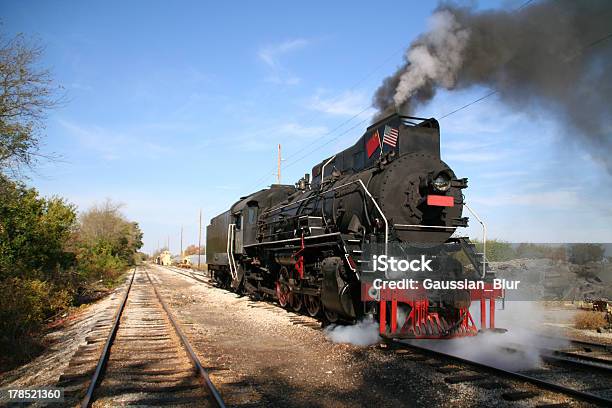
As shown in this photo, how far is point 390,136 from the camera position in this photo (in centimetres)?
888

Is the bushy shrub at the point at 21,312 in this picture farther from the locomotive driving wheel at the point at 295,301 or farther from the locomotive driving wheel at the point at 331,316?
the locomotive driving wheel at the point at 331,316

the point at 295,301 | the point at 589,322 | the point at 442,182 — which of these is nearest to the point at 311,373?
the point at 442,182

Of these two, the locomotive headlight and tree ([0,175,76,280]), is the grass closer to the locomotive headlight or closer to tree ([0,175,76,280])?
the locomotive headlight

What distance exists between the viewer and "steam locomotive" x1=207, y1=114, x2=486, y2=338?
7.74 m

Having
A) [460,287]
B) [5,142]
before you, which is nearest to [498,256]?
[460,287]

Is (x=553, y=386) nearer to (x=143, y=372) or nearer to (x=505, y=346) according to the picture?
(x=505, y=346)

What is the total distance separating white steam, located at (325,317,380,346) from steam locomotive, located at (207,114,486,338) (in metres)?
0.21

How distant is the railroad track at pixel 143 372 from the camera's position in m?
5.22

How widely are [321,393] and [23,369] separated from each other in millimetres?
5818

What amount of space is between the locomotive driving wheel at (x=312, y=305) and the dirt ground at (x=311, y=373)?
511 millimetres

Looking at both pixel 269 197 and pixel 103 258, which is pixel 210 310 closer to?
pixel 269 197

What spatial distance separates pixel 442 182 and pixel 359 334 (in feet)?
10.2

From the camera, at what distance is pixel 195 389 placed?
5594 mm
